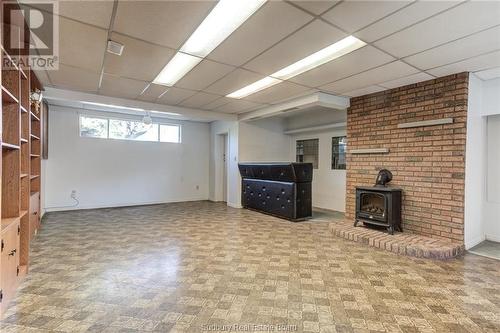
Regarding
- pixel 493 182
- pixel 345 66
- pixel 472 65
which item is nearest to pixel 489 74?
pixel 472 65

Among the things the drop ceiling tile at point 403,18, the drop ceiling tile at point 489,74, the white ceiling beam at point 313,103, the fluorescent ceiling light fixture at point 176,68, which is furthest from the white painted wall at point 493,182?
the fluorescent ceiling light fixture at point 176,68

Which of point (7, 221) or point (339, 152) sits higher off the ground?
point (339, 152)

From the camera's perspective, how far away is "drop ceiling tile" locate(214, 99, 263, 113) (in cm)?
554

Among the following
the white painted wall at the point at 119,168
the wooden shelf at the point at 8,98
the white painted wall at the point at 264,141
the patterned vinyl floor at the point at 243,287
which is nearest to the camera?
the patterned vinyl floor at the point at 243,287

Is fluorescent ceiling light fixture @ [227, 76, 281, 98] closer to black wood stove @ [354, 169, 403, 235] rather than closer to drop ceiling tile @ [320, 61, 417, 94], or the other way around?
drop ceiling tile @ [320, 61, 417, 94]

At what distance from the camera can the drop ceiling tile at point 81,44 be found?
2.52 metres

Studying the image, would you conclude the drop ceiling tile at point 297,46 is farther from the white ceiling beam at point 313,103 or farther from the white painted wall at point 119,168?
the white painted wall at point 119,168

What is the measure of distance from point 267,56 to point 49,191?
609cm

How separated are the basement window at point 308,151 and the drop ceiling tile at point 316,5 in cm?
516

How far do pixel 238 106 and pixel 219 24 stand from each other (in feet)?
11.3

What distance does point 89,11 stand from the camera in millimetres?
2242

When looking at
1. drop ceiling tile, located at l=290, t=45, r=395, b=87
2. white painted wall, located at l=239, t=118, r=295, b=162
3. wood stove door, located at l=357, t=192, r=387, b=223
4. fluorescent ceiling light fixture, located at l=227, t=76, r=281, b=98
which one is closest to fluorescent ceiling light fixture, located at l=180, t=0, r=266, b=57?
fluorescent ceiling light fixture, located at l=227, t=76, r=281, b=98

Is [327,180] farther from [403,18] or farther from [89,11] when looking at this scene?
[89,11]

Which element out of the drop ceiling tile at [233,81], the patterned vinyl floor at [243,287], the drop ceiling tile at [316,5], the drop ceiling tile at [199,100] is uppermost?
the drop ceiling tile at [199,100]
